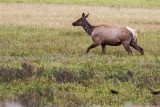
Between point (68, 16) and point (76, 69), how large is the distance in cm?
1549

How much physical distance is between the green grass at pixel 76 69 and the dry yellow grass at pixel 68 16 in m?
4.22

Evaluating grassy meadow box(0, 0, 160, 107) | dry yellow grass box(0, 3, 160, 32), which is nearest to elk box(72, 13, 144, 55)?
grassy meadow box(0, 0, 160, 107)

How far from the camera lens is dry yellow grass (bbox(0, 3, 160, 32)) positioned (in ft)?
81.4

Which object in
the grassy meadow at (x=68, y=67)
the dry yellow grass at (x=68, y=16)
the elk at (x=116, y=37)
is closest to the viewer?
the grassy meadow at (x=68, y=67)

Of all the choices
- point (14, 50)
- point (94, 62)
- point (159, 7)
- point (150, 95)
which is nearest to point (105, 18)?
point (159, 7)

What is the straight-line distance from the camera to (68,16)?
2836 cm

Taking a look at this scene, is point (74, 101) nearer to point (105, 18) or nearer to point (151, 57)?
point (151, 57)

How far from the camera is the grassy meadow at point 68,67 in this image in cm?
1010

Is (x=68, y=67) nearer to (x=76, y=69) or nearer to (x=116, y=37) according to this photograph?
(x=76, y=69)

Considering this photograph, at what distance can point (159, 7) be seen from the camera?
36.6 metres

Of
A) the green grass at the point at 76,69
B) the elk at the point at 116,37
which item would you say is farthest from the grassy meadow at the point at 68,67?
the elk at the point at 116,37

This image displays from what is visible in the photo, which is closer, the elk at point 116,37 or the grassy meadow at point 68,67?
the grassy meadow at point 68,67

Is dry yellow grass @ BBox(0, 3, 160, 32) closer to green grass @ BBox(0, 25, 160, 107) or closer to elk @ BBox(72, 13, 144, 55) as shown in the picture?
green grass @ BBox(0, 25, 160, 107)

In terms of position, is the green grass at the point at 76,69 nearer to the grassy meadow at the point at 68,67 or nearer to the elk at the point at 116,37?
the grassy meadow at the point at 68,67
